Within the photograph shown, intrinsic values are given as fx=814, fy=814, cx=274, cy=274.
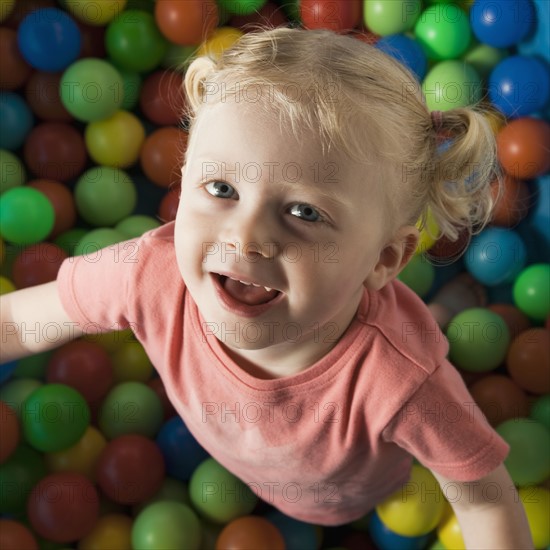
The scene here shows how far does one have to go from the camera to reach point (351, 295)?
79cm

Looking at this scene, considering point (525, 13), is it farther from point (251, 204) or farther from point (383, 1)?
point (251, 204)

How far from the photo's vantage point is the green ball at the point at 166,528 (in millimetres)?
1039

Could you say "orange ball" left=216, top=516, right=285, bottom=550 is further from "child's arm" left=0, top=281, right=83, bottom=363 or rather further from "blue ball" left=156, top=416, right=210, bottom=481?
"child's arm" left=0, top=281, right=83, bottom=363

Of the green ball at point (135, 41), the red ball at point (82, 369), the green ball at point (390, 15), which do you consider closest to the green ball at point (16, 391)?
the red ball at point (82, 369)

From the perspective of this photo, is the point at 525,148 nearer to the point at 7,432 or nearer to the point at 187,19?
the point at 187,19

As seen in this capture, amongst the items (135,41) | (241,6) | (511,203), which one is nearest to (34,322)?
(135,41)

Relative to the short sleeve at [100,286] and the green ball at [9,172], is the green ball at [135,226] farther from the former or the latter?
the short sleeve at [100,286]

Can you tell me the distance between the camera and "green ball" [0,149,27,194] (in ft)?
4.27

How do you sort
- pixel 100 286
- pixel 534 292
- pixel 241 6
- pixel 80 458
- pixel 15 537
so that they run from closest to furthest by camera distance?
pixel 100 286, pixel 15 537, pixel 80 458, pixel 534 292, pixel 241 6

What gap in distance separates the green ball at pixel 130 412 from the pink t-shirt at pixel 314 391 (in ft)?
0.62

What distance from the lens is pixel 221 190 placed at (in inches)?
28.4

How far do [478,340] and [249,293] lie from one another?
0.57 meters

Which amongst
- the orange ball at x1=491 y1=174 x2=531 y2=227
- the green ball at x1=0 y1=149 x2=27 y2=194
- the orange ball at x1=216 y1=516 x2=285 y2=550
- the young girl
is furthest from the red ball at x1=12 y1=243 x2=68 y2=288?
the orange ball at x1=491 y1=174 x2=531 y2=227

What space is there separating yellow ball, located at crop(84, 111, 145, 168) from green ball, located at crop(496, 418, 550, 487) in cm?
75
